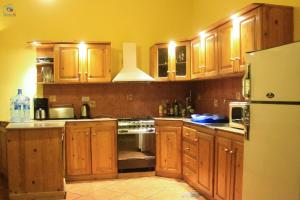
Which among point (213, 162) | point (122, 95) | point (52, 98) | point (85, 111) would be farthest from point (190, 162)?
point (52, 98)

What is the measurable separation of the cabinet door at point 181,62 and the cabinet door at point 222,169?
5.70 feet

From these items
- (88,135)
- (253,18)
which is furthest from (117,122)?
(253,18)

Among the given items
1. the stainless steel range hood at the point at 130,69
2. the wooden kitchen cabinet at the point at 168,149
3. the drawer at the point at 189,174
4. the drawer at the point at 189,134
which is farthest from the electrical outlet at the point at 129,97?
the drawer at the point at 189,174

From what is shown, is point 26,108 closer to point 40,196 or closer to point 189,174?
point 40,196

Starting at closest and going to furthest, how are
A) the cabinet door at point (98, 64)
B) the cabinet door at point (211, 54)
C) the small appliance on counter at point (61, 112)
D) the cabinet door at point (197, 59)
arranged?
the cabinet door at point (211, 54) < the cabinet door at point (197, 59) < the cabinet door at point (98, 64) < the small appliance on counter at point (61, 112)

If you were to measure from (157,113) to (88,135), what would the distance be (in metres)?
1.39

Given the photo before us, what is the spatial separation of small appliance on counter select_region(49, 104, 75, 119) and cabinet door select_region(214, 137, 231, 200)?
264cm

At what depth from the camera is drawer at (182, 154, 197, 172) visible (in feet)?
12.6

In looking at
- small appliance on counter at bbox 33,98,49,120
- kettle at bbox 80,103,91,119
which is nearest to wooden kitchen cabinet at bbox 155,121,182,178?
kettle at bbox 80,103,91,119

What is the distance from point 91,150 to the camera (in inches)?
172

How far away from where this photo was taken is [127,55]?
4.88 meters

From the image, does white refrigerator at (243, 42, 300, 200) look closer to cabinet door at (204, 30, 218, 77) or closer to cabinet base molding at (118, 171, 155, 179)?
cabinet door at (204, 30, 218, 77)

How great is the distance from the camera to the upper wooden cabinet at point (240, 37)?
2.72m

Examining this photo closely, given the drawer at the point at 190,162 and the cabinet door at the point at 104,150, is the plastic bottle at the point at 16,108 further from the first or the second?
the drawer at the point at 190,162
